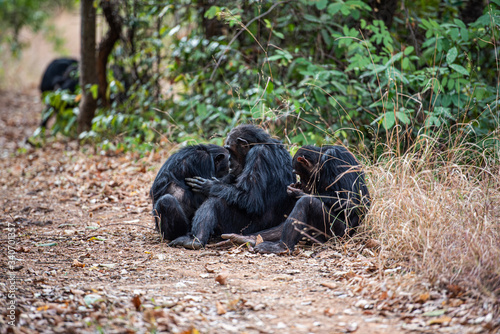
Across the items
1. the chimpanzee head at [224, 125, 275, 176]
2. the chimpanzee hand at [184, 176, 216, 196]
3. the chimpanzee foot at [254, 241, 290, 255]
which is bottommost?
the chimpanzee foot at [254, 241, 290, 255]

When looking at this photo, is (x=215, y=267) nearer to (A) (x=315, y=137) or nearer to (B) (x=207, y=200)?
(B) (x=207, y=200)

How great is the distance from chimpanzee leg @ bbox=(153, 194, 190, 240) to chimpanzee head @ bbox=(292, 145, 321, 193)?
1.17 m

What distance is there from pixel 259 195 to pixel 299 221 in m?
0.52

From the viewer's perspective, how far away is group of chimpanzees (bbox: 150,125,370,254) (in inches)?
168

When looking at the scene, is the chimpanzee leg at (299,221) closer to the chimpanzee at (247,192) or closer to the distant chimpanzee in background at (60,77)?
the chimpanzee at (247,192)

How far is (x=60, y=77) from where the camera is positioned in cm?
1074

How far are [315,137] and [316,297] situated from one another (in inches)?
109

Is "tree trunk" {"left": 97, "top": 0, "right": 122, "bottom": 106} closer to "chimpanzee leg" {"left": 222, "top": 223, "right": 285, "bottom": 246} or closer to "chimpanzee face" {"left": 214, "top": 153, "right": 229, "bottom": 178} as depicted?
"chimpanzee face" {"left": 214, "top": 153, "right": 229, "bottom": 178}

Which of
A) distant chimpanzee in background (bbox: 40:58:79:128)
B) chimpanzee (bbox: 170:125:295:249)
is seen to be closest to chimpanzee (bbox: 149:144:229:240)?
chimpanzee (bbox: 170:125:295:249)

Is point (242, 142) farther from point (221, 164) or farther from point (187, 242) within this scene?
point (187, 242)

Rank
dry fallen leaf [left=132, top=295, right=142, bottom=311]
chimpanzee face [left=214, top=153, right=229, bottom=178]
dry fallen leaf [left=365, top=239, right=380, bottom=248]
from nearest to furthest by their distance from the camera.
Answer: dry fallen leaf [left=132, top=295, right=142, bottom=311] < dry fallen leaf [left=365, top=239, right=380, bottom=248] < chimpanzee face [left=214, top=153, right=229, bottom=178]

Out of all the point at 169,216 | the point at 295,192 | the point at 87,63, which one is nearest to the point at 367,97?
the point at 295,192

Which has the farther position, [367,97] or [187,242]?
[367,97]

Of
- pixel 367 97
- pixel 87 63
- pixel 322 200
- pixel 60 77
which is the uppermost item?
pixel 87 63
